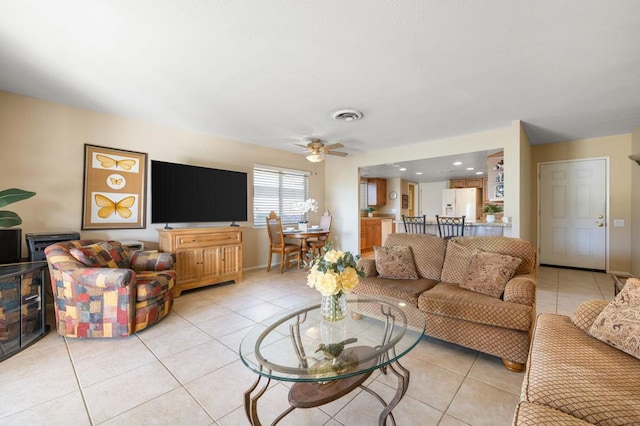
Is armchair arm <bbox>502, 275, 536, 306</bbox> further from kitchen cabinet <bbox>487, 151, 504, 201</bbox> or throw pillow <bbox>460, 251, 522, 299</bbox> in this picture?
kitchen cabinet <bbox>487, 151, 504, 201</bbox>

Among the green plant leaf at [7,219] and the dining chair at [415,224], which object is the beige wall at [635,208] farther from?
the green plant leaf at [7,219]

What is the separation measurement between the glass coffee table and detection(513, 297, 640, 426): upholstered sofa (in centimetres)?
52

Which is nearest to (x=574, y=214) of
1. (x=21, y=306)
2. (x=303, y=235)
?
(x=303, y=235)

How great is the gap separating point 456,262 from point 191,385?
2488 millimetres

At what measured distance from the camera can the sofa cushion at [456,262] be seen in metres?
2.63

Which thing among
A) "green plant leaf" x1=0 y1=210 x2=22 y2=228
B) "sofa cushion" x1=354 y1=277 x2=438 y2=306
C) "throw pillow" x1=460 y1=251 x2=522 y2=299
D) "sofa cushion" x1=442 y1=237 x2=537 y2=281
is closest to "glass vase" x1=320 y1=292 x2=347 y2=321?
"sofa cushion" x1=354 y1=277 x2=438 y2=306

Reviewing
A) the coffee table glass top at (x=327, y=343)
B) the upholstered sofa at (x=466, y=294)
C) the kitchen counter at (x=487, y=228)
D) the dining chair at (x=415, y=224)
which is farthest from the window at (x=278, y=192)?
the coffee table glass top at (x=327, y=343)

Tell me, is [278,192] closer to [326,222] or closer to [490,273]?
[326,222]

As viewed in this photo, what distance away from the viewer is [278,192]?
5.59 m

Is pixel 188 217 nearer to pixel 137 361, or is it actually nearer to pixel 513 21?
pixel 137 361

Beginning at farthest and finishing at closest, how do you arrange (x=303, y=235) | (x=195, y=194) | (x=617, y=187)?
(x=303, y=235) < (x=617, y=187) < (x=195, y=194)

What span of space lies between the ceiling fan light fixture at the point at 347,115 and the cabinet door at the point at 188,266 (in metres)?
2.68

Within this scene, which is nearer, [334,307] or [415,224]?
[334,307]

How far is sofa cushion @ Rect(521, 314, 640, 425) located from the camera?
0.97 metres
